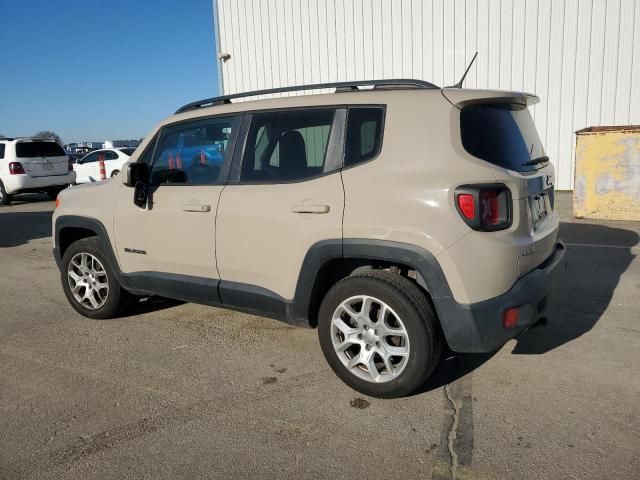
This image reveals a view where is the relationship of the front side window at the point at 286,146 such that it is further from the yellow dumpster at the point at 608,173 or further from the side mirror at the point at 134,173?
the yellow dumpster at the point at 608,173

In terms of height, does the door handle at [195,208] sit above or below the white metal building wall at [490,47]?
below

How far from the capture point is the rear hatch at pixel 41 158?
14.2 meters

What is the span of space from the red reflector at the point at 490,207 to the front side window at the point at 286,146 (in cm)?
101

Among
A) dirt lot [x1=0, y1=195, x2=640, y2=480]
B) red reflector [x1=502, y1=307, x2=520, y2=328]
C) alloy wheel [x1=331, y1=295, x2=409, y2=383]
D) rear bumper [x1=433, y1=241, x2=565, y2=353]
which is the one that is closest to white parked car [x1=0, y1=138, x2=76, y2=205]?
dirt lot [x1=0, y1=195, x2=640, y2=480]

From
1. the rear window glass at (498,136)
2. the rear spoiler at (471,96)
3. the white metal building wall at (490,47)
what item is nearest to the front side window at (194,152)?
the rear spoiler at (471,96)

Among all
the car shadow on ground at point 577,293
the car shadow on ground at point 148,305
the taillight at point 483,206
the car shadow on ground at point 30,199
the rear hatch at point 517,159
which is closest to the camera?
the taillight at point 483,206

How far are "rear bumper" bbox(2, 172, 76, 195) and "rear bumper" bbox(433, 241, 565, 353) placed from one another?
14032mm

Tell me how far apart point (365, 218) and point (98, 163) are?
625 inches

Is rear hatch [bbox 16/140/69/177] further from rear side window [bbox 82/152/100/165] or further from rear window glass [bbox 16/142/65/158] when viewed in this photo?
rear side window [bbox 82/152/100/165]

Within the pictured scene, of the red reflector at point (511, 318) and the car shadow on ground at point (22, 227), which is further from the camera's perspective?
the car shadow on ground at point (22, 227)

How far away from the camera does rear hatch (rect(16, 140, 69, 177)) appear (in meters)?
14.2

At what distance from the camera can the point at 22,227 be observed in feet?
35.0

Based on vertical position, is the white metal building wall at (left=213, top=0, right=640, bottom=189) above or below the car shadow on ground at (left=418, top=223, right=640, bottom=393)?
above

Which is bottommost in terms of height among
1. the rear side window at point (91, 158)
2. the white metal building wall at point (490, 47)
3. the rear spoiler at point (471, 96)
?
the rear side window at point (91, 158)
